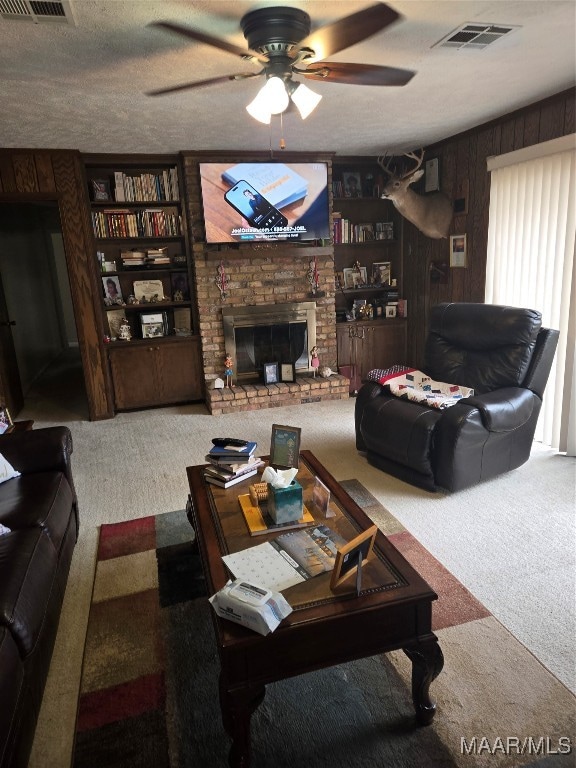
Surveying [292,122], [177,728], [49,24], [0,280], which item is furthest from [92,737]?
[0,280]

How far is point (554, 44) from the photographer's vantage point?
8.02 feet

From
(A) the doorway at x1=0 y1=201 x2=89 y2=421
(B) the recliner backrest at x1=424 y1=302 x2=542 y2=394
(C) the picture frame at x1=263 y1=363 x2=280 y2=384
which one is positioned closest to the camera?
(B) the recliner backrest at x1=424 y1=302 x2=542 y2=394

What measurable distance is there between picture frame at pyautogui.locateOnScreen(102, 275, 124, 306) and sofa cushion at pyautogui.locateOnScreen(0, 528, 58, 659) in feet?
10.7

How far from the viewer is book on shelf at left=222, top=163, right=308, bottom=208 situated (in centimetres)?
458

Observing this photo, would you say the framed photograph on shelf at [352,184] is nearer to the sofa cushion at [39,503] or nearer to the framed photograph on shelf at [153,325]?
the framed photograph on shelf at [153,325]

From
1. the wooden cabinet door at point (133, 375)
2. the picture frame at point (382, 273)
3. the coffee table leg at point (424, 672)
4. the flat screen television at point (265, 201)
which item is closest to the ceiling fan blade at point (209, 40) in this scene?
the coffee table leg at point (424, 672)

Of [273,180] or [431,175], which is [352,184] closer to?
[431,175]

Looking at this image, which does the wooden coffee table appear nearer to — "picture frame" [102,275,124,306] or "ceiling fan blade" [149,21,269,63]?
"ceiling fan blade" [149,21,269,63]

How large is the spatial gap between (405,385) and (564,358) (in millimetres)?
1163

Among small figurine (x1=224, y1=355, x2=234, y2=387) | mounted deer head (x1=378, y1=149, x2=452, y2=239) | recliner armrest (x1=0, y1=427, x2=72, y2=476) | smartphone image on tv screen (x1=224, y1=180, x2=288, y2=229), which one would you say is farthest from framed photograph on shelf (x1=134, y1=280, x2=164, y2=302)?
recliner armrest (x1=0, y1=427, x2=72, y2=476)

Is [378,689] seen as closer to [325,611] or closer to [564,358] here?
[325,611]

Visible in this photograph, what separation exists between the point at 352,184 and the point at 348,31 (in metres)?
3.68

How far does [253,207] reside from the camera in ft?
15.4

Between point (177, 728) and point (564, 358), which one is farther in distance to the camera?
point (564, 358)
